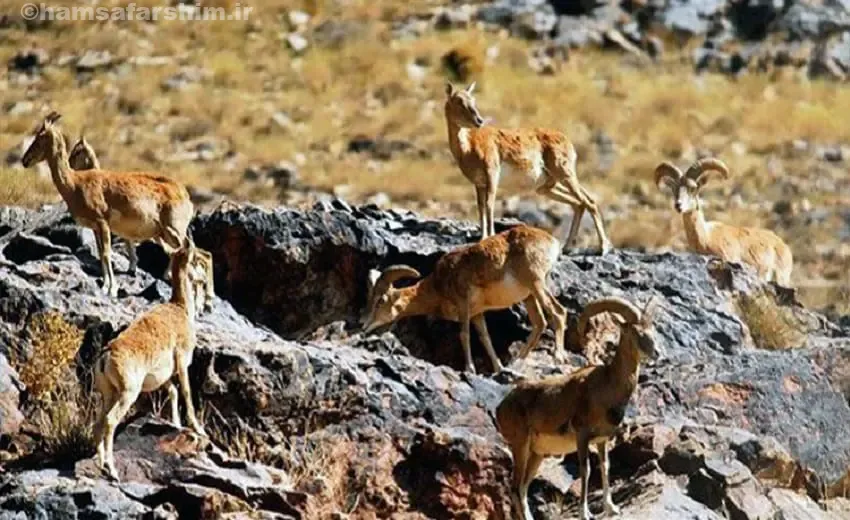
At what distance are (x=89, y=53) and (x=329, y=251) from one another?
2870 cm

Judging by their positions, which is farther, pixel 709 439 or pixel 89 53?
pixel 89 53

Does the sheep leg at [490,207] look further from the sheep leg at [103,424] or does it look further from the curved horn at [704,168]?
the sheep leg at [103,424]

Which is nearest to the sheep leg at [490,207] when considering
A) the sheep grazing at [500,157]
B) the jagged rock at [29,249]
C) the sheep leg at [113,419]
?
the sheep grazing at [500,157]

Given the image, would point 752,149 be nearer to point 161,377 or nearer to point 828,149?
point 828,149

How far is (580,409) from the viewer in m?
15.0

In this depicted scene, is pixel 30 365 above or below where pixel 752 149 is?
above

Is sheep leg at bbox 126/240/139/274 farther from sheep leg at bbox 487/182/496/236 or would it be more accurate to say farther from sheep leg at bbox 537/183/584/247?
sheep leg at bbox 537/183/584/247

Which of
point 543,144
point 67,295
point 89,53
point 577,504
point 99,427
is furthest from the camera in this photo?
point 89,53

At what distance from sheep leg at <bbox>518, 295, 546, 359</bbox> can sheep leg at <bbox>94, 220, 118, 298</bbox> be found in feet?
11.6

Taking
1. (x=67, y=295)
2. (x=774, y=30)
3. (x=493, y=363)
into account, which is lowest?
(x=774, y=30)

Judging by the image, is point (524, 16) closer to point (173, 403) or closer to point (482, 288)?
point (482, 288)

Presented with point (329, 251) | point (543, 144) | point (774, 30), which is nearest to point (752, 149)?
point (774, 30)

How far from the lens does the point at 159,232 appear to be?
18.8m

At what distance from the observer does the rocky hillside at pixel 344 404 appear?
1507 cm
